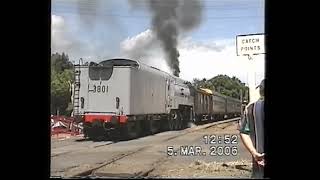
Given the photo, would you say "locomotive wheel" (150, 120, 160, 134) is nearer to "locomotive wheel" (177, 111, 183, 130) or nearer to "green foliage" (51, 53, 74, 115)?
"locomotive wheel" (177, 111, 183, 130)

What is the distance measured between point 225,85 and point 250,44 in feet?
2.05

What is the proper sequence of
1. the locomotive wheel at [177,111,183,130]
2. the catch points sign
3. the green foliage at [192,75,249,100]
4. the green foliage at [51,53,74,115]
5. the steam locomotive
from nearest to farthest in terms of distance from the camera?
the catch points sign < the green foliage at [51,53,74,115] < the green foliage at [192,75,249,100] < the steam locomotive < the locomotive wheel at [177,111,183,130]

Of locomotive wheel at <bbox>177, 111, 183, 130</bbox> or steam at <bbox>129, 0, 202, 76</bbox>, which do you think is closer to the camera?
steam at <bbox>129, 0, 202, 76</bbox>

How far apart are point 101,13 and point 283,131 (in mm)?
2226

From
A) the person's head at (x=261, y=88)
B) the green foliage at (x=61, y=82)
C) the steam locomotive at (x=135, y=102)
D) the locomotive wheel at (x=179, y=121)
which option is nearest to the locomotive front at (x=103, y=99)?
the steam locomotive at (x=135, y=102)

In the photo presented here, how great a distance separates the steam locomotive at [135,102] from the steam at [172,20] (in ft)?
1.12

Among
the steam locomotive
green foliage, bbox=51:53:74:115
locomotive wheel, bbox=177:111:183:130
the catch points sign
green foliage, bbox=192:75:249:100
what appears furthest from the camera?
locomotive wheel, bbox=177:111:183:130

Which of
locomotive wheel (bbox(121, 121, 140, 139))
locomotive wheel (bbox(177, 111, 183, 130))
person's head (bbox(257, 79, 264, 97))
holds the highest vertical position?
person's head (bbox(257, 79, 264, 97))

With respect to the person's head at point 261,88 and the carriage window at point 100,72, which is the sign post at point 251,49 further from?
the carriage window at point 100,72

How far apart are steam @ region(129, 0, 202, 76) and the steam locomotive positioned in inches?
13.4

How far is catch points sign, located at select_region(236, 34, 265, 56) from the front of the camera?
524cm

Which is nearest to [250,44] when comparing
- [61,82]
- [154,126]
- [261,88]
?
[261,88]

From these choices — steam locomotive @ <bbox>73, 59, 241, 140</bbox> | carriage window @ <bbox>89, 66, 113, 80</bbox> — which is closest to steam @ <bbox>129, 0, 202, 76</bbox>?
steam locomotive @ <bbox>73, 59, 241, 140</bbox>
